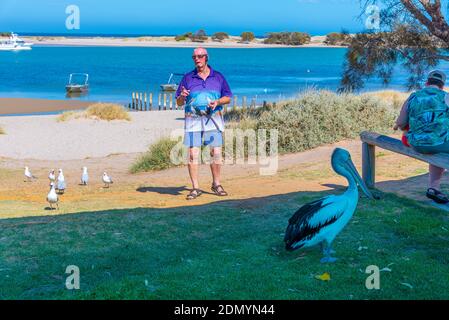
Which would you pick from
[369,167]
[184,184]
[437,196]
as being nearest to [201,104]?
[369,167]

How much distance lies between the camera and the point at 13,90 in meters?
50.6

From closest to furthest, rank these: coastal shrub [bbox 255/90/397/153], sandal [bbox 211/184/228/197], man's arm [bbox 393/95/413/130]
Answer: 1. man's arm [bbox 393/95/413/130]
2. sandal [bbox 211/184/228/197]
3. coastal shrub [bbox 255/90/397/153]

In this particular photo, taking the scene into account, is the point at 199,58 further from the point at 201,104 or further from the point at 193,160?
the point at 193,160

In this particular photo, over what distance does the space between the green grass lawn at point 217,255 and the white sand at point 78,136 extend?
31.7ft

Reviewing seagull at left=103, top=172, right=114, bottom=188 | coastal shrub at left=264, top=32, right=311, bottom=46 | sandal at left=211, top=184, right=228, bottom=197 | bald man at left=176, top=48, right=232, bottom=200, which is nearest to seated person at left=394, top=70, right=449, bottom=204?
bald man at left=176, top=48, right=232, bottom=200

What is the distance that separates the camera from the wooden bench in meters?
7.38

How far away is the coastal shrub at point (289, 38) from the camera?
17112 centimetres

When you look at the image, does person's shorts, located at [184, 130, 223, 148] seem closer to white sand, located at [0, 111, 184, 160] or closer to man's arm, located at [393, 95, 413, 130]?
→ man's arm, located at [393, 95, 413, 130]

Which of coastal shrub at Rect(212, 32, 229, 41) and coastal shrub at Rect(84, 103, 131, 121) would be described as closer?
coastal shrub at Rect(84, 103, 131, 121)

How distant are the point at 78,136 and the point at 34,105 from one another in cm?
1786

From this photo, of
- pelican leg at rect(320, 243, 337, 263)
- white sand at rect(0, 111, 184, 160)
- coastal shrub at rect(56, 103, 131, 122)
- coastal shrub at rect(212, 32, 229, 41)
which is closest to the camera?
pelican leg at rect(320, 243, 337, 263)
